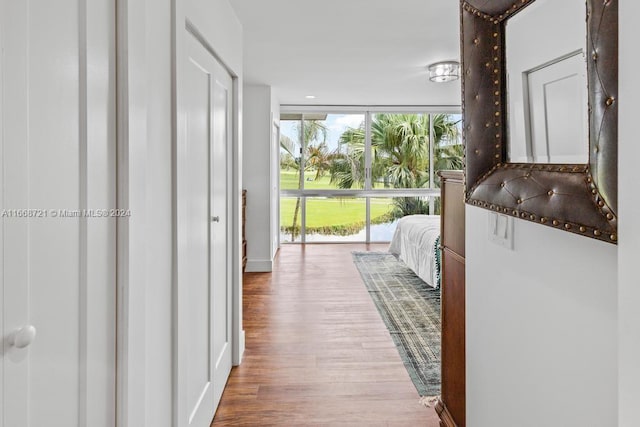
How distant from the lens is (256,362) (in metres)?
2.94

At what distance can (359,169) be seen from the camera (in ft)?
25.6

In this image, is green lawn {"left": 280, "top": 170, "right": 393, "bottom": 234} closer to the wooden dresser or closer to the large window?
the large window

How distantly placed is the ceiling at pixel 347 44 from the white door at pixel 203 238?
804mm

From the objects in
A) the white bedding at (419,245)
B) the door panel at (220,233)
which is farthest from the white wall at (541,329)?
the white bedding at (419,245)

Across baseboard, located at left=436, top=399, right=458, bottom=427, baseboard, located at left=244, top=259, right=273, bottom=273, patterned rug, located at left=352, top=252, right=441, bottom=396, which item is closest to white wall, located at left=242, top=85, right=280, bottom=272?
baseboard, located at left=244, top=259, right=273, bottom=273

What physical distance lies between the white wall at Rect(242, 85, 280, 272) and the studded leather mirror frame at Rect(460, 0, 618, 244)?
174 inches

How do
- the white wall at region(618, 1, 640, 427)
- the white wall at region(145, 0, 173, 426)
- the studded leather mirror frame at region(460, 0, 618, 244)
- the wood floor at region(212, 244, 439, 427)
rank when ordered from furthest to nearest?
1. the wood floor at region(212, 244, 439, 427)
2. the white wall at region(145, 0, 173, 426)
3. the studded leather mirror frame at region(460, 0, 618, 244)
4. the white wall at region(618, 1, 640, 427)

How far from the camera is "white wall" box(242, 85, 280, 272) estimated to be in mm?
5711

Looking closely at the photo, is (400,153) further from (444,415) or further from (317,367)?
(444,415)

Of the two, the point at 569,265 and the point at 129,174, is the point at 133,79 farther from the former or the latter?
the point at 569,265

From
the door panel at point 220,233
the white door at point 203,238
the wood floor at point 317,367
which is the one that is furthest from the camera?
the door panel at point 220,233

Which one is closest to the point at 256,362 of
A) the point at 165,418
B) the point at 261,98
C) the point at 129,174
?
the point at 165,418

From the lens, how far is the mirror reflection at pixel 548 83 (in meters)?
0.97

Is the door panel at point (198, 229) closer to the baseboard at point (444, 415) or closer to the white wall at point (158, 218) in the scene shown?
the white wall at point (158, 218)
